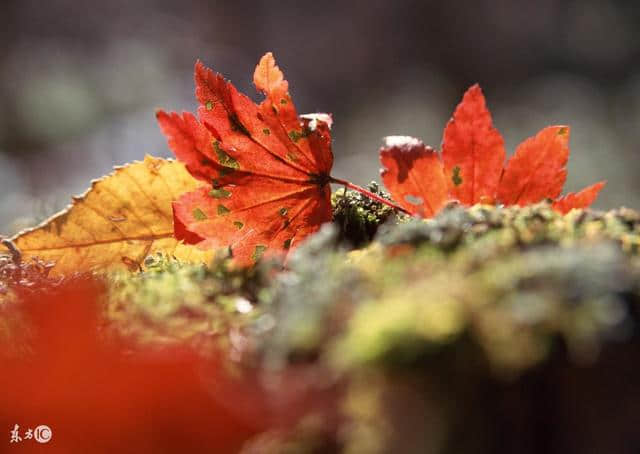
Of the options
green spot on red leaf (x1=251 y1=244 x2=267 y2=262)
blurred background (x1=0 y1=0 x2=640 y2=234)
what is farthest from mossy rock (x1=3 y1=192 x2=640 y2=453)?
blurred background (x1=0 y1=0 x2=640 y2=234)

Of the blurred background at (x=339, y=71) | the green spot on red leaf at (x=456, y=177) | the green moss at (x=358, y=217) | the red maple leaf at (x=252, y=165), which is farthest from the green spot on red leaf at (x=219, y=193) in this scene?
the blurred background at (x=339, y=71)

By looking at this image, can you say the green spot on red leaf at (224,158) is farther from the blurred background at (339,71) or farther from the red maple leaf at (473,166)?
the blurred background at (339,71)

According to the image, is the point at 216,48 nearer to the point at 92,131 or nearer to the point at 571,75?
the point at 92,131

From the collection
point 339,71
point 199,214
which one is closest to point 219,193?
point 199,214

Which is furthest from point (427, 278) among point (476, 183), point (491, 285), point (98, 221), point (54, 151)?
point (54, 151)

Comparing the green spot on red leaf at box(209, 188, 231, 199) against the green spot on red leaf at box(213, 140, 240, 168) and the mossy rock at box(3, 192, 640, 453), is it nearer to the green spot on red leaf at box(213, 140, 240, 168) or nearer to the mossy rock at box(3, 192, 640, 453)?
the green spot on red leaf at box(213, 140, 240, 168)
